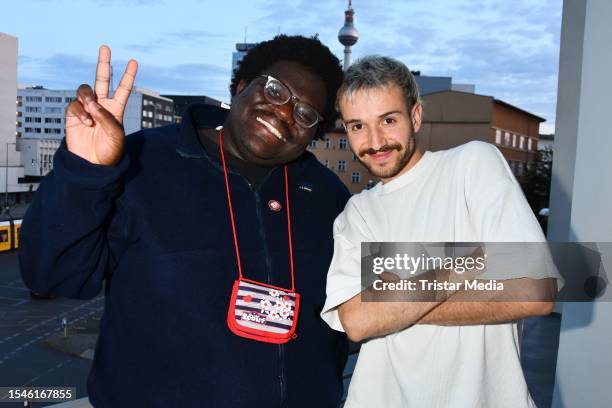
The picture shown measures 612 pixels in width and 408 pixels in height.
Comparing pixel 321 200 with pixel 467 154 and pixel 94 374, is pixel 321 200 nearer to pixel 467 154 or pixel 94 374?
pixel 467 154

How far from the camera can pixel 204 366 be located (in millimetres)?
2289

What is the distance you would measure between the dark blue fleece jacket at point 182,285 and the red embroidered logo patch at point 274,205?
0.16 feet

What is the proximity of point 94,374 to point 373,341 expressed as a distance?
1.27 m

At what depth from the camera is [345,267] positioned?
7.47 feet

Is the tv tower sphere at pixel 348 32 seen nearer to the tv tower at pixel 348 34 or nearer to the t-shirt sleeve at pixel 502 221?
the tv tower at pixel 348 34

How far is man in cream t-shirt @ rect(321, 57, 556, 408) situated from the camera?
6.50 ft

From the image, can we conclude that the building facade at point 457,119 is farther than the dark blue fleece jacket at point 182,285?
Yes

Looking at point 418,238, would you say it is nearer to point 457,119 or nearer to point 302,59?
point 302,59

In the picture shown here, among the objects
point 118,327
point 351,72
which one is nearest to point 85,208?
point 118,327

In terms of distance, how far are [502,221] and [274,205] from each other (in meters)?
1.10

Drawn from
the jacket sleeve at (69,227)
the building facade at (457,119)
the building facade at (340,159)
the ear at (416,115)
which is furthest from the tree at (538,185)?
the jacket sleeve at (69,227)

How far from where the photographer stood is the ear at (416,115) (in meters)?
2.45

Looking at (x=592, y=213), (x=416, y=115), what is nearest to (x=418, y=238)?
(x=416, y=115)

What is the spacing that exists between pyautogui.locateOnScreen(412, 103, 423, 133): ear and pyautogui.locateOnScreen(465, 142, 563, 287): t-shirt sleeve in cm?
41
